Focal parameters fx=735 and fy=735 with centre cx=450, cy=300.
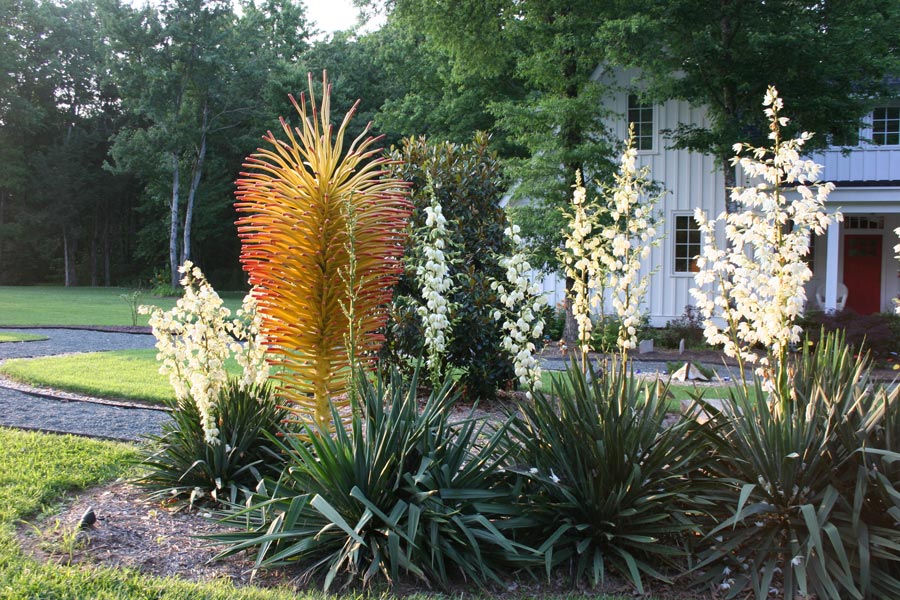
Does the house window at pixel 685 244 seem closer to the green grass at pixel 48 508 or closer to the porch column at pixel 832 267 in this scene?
the porch column at pixel 832 267

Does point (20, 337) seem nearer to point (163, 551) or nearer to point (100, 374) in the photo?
point (100, 374)

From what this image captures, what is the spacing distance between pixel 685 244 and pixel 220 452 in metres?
16.6

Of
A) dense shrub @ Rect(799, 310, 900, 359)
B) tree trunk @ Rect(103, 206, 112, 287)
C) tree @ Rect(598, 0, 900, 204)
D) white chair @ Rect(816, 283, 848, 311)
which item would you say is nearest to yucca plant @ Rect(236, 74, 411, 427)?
dense shrub @ Rect(799, 310, 900, 359)

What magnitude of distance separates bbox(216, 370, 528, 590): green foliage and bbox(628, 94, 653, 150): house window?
55.9 feet

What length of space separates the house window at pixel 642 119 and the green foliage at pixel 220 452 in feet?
54.0

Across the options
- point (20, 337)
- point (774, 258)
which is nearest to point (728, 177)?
point (774, 258)

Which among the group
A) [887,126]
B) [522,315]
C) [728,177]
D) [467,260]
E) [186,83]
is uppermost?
[186,83]

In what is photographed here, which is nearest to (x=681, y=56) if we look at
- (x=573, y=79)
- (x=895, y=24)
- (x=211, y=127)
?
(x=573, y=79)

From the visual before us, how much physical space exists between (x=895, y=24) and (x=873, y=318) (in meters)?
6.12

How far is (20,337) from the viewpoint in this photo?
14.9 m

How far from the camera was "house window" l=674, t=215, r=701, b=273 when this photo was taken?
762 inches

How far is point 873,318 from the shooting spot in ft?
49.1

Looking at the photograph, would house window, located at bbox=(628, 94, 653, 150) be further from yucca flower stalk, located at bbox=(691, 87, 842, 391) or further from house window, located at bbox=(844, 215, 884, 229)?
yucca flower stalk, located at bbox=(691, 87, 842, 391)

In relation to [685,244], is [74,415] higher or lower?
lower
